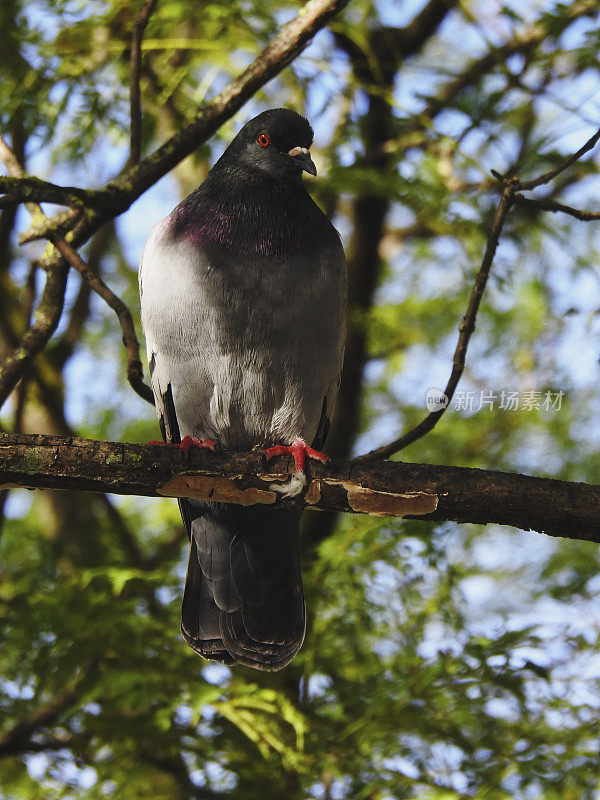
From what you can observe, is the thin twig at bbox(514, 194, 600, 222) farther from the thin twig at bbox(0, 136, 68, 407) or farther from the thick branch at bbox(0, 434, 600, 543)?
the thin twig at bbox(0, 136, 68, 407)

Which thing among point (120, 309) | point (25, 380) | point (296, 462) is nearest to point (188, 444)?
point (296, 462)

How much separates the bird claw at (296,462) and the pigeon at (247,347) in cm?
39

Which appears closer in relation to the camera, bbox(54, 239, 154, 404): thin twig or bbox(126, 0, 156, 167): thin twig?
bbox(54, 239, 154, 404): thin twig

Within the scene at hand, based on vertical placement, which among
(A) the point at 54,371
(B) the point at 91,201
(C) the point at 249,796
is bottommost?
(C) the point at 249,796

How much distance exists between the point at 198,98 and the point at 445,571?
326cm

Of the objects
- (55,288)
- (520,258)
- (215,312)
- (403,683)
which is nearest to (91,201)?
(55,288)

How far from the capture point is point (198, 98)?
17.5ft

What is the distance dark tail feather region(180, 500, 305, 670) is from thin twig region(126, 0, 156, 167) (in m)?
1.66

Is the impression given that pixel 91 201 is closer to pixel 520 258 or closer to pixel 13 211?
pixel 13 211

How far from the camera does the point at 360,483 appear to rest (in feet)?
9.42

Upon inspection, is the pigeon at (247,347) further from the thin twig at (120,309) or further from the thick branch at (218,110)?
the thin twig at (120,309)

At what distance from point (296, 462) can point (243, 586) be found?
111 centimetres

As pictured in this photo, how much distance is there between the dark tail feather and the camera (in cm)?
384

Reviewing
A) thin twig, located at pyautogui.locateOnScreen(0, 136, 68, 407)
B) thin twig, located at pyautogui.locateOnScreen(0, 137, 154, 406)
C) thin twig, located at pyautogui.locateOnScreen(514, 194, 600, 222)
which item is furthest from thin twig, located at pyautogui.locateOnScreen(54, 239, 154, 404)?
thin twig, located at pyautogui.locateOnScreen(514, 194, 600, 222)
